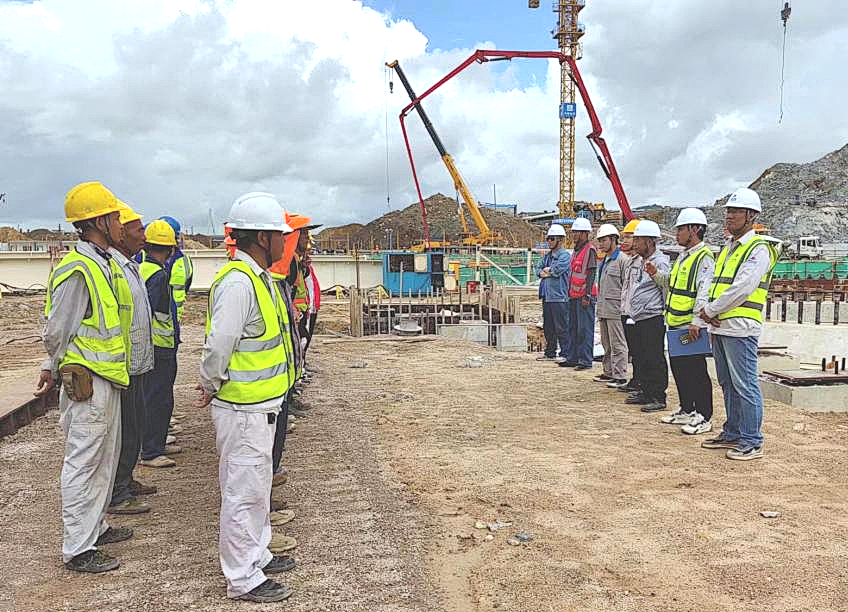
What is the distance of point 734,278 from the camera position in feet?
17.5

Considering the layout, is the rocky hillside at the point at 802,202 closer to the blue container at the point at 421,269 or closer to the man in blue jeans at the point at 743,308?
the blue container at the point at 421,269

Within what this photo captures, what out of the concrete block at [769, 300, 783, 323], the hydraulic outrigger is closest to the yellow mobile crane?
the hydraulic outrigger

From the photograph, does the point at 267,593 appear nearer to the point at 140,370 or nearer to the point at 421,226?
the point at 140,370

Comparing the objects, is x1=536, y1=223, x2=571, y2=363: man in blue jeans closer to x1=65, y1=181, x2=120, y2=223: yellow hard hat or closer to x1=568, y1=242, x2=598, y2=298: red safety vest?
x1=568, y1=242, x2=598, y2=298: red safety vest

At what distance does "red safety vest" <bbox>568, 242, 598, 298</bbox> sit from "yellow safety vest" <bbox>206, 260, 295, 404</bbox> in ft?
22.0

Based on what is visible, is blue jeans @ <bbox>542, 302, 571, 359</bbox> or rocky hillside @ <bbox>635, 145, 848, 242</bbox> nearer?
blue jeans @ <bbox>542, 302, 571, 359</bbox>

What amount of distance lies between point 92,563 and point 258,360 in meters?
1.40

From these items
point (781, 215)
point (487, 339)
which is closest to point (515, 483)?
point (487, 339)

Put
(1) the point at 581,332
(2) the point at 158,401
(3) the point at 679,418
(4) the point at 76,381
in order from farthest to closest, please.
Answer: (1) the point at 581,332 → (3) the point at 679,418 → (2) the point at 158,401 → (4) the point at 76,381

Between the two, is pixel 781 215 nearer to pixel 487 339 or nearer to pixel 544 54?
pixel 544 54

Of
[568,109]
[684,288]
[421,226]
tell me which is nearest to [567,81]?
[568,109]

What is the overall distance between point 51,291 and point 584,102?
33124 mm

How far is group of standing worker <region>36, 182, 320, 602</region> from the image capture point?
3.06 meters

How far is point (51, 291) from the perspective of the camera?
134 inches
